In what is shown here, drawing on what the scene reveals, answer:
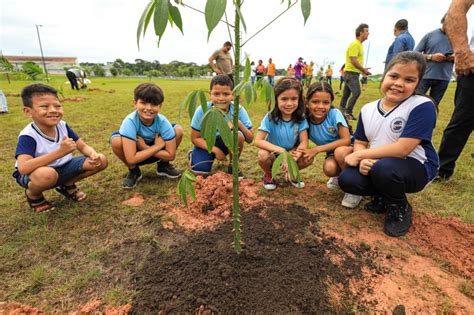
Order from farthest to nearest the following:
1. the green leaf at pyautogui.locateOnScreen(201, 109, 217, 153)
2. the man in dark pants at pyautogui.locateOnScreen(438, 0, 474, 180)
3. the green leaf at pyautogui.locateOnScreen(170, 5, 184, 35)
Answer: the man in dark pants at pyautogui.locateOnScreen(438, 0, 474, 180), the green leaf at pyautogui.locateOnScreen(201, 109, 217, 153), the green leaf at pyautogui.locateOnScreen(170, 5, 184, 35)

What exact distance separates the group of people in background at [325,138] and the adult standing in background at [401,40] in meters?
1.47

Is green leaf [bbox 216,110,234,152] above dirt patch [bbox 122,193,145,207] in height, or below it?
above

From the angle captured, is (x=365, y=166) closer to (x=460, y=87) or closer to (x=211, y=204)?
(x=211, y=204)

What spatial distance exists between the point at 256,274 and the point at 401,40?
4713 millimetres

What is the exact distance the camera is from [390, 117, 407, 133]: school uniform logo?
196 cm

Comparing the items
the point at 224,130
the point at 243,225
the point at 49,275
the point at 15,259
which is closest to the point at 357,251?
the point at 243,225

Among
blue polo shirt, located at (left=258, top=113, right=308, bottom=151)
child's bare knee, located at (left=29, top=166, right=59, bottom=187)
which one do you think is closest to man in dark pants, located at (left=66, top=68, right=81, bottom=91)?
child's bare knee, located at (left=29, top=166, right=59, bottom=187)

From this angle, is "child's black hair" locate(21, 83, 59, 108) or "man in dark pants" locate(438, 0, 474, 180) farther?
"man in dark pants" locate(438, 0, 474, 180)

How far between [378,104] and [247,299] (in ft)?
5.85

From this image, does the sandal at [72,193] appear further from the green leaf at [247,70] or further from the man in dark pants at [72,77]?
the man in dark pants at [72,77]

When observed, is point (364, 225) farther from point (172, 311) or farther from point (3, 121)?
point (3, 121)

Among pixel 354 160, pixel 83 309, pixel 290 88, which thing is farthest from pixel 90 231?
pixel 354 160

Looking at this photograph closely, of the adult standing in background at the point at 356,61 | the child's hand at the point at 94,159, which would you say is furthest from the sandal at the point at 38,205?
the adult standing in background at the point at 356,61

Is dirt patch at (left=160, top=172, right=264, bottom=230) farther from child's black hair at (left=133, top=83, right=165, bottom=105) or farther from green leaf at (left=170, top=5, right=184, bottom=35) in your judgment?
green leaf at (left=170, top=5, right=184, bottom=35)
